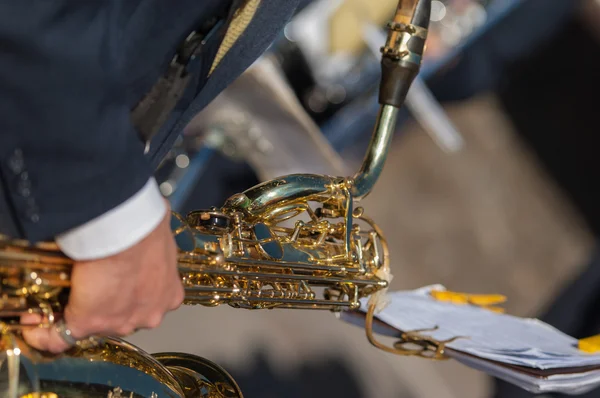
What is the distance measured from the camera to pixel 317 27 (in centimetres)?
244

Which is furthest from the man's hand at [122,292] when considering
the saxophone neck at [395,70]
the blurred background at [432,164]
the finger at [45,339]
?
the blurred background at [432,164]

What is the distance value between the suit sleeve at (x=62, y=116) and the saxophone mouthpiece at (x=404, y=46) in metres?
0.57

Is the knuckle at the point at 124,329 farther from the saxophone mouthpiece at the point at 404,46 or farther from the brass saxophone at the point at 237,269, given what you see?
the saxophone mouthpiece at the point at 404,46

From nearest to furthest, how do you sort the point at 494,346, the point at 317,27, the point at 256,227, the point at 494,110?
the point at 256,227
the point at 494,346
the point at 317,27
the point at 494,110

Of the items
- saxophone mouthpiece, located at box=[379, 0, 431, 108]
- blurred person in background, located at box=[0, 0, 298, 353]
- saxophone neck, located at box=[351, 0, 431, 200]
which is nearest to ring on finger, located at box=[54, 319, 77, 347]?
blurred person in background, located at box=[0, 0, 298, 353]

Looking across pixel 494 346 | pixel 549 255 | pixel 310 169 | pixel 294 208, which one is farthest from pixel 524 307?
pixel 294 208

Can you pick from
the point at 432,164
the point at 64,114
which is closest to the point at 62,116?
the point at 64,114

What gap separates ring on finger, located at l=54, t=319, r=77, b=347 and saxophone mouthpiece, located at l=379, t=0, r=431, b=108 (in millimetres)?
654

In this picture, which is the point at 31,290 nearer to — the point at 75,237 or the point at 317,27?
the point at 75,237

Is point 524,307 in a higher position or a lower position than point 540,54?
lower

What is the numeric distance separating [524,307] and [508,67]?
3.34 ft

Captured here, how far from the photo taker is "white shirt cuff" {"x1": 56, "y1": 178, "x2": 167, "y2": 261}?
65cm

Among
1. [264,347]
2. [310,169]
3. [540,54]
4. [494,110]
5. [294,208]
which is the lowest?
[264,347]

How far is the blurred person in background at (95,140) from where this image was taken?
59 centimetres
